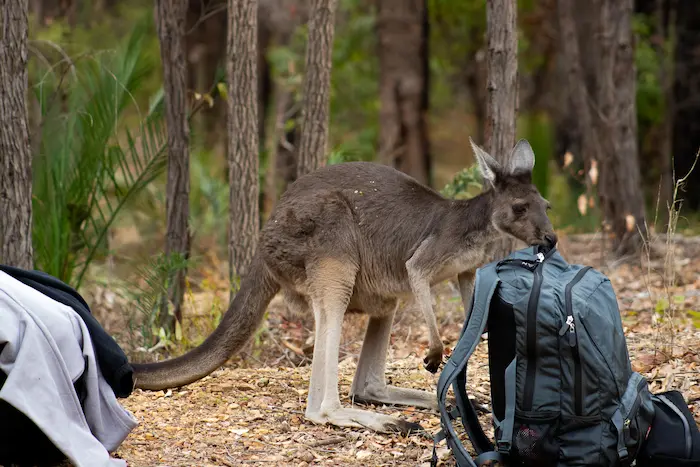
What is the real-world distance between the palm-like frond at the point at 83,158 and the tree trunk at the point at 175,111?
199 mm

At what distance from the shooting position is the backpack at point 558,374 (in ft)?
12.1

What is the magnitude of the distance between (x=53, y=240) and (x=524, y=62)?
1020cm

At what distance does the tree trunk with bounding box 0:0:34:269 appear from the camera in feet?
16.4

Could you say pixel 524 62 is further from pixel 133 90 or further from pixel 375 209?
pixel 375 209

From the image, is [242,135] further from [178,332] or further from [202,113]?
[202,113]

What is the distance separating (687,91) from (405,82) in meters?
3.69

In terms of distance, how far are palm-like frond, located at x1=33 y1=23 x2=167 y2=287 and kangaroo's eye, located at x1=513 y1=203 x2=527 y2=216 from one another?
2950 millimetres

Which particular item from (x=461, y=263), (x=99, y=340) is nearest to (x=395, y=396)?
(x=461, y=263)

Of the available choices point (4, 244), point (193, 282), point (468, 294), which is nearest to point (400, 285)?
point (468, 294)

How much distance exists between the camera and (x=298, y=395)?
520 centimetres

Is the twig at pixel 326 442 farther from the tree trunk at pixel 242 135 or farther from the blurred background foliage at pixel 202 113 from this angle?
the blurred background foliage at pixel 202 113

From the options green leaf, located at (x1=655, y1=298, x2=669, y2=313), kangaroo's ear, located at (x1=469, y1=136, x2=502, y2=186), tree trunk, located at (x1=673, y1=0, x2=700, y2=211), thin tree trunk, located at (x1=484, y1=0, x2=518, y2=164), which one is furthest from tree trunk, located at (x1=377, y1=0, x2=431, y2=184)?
kangaroo's ear, located at (x1=469, y1=136, x2=502, y2=186)

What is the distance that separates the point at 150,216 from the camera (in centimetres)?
937

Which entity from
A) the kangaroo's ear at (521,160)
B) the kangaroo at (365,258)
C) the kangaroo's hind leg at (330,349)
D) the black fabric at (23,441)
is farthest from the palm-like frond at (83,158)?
the kangaroo's ear at (521,160)
